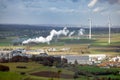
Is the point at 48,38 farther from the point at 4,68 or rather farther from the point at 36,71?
the point at 4,68

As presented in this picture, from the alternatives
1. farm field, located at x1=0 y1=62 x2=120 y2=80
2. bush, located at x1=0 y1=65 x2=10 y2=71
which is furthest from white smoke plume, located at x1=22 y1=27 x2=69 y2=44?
Result: bush, located at x1=0 y1=65 x2=10 y2=71

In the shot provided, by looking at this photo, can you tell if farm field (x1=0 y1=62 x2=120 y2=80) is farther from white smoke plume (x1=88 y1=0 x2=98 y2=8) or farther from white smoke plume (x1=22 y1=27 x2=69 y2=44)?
white smoke plume (x1=88 y1=0 x2=98 y2=8)

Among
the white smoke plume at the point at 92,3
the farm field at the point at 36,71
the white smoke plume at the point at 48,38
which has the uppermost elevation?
the white smoke plume at the point at 92,3

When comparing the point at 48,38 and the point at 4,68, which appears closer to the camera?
the point at 4,68

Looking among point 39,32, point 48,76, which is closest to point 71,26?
point 39,32

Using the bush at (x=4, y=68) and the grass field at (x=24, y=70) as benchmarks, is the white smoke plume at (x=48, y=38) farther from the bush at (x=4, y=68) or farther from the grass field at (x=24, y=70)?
the bush at (x=4, y=68)

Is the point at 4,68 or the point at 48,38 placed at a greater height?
the point at 48,38

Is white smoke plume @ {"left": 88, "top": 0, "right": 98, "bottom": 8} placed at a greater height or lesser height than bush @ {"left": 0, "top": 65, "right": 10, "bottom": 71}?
greater

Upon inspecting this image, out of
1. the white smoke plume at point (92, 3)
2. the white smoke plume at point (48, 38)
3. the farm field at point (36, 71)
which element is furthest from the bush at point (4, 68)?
the white smoke plume at point (92, 3)

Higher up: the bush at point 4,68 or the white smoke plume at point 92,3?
the white smoke plume at point 92,3

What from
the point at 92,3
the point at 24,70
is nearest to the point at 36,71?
the point at 24,70

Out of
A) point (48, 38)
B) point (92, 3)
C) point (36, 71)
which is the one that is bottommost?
point (36, 71)
